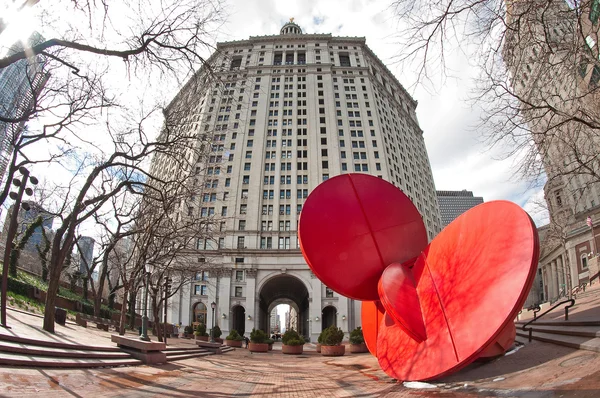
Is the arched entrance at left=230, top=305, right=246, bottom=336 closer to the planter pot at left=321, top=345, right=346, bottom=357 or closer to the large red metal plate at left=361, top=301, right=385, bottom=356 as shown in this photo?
the planter pot at left=321, top=345, right=346, bottom=357

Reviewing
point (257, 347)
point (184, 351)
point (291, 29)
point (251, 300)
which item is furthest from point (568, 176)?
point (291, 29)

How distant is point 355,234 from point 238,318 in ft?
150

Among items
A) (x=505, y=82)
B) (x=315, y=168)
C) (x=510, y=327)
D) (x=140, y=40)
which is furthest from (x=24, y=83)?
(x=315, y=168)

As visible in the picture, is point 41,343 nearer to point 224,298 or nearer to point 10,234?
point 10,234

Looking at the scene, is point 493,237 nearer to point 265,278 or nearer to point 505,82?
point 505,82

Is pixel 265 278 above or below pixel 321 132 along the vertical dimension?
below

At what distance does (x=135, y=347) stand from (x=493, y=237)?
11.7 m

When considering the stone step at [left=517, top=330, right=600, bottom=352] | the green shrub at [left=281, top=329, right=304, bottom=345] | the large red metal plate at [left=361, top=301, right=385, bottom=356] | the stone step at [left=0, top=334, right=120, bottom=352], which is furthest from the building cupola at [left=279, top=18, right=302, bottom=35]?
the stone step at [left=517, top=330, right=600, bottom=352]

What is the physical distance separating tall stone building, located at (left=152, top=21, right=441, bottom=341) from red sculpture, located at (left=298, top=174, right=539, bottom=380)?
28.3m

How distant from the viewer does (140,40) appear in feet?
25.3

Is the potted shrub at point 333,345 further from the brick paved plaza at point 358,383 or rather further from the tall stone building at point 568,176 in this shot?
the tall stone building at point 568,176

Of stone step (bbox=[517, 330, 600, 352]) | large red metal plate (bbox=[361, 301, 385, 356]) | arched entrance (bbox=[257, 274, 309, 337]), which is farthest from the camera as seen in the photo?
arched entrance (bbox=[257, 274, 309, 337])

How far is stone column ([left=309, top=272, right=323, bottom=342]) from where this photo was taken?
154ft

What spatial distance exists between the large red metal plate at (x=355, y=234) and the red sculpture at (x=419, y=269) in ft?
0.10
